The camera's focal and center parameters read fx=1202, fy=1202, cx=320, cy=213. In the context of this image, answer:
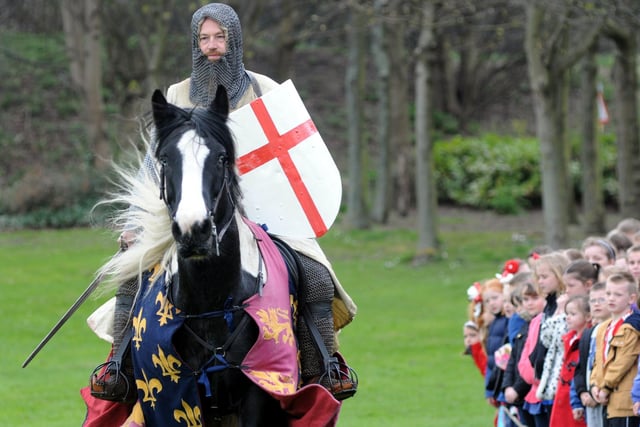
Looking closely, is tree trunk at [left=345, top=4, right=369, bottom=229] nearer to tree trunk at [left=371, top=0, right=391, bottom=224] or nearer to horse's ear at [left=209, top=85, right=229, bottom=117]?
tree trunk at [left=371, top=0, right=391, bottom=224]

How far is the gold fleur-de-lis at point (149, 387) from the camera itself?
6.41m

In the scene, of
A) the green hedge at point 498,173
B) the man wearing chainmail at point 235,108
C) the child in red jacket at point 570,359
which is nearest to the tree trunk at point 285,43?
the green hedge at point 498,173

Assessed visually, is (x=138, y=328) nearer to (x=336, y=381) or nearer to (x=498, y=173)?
(x=336, y=381)

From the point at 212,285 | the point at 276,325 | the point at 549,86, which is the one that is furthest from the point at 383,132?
the point at 212,285

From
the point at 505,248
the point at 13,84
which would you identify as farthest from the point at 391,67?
the point at 13,84

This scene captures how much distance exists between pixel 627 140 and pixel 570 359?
48.3 feet

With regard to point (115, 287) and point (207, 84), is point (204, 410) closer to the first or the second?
point (115, 287)

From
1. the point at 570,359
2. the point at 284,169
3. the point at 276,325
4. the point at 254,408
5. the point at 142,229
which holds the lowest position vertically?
the point at 570,359

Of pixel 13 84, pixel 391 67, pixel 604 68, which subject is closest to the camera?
pixel 391 67

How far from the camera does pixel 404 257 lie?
81.9 feet

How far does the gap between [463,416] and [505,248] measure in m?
12.8

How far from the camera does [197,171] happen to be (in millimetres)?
5887

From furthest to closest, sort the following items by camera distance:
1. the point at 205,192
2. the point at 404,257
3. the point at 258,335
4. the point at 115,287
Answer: the point at 404,257 < the point at 115,287 < the point at 258,335 < the point at 205,192

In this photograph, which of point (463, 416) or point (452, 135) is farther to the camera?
point (452, 135)
